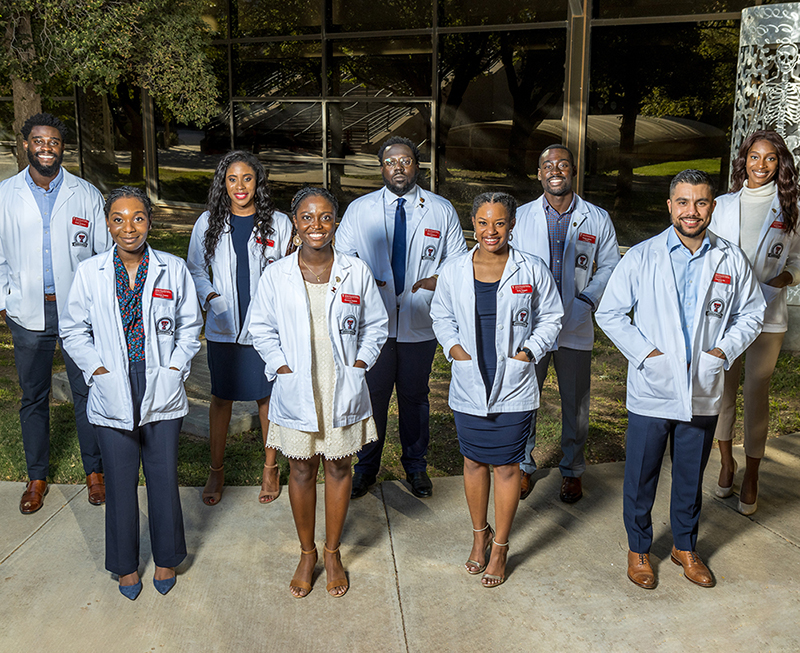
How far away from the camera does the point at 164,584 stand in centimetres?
426

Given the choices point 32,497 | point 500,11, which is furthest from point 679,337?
point 500,11

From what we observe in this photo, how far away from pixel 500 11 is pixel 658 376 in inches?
429

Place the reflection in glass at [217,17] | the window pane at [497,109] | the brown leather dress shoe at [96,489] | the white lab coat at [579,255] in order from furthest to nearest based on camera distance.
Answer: the reflection in glass at [217,17], the window pane at [497,109], the brown leather dress shoe at [96,489], the white lab coat at [579,255]

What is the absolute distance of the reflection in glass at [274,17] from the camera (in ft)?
50.7

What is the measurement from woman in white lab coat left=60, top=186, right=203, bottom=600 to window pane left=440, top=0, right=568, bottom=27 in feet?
34.5

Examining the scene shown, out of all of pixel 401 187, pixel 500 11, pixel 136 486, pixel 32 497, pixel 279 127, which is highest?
pixel 500 11

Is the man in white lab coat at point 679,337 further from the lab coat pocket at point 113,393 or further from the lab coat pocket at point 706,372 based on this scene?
the lab coat pocket at point 113,393

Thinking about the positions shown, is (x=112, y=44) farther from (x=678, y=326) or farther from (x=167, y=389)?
(x=678, y=326)

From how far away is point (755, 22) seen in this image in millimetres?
8922

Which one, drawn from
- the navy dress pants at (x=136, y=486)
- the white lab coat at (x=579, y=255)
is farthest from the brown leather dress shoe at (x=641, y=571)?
the navy dress pants at (x=136, y=486)

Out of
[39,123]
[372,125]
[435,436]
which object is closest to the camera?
[39,123]

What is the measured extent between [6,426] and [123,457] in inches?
122

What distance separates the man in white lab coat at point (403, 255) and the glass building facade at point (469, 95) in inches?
330

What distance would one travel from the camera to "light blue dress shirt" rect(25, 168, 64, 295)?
494cm
